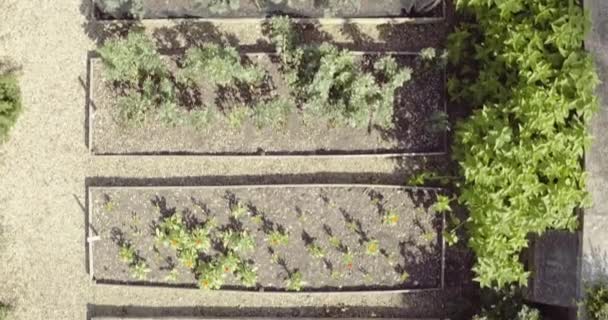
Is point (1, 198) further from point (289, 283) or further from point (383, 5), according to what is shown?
point (383, 5)

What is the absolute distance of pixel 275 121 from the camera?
257 inches

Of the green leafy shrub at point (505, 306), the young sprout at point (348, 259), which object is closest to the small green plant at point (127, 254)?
the young sprout at point (348, 259)

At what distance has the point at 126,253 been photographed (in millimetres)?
6594

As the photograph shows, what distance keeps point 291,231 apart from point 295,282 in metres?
0.47

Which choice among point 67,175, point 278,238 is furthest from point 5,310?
point 278,238

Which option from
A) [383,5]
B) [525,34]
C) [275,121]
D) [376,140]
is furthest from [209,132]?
[525,34]

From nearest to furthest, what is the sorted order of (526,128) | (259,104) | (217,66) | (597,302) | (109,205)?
(526,128)
(597,302)
(217,66)
(259,104)
(109,205)

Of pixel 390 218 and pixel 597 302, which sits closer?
pixel 597 302

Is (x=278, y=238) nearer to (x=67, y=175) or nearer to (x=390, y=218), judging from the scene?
(x=390, y=218)

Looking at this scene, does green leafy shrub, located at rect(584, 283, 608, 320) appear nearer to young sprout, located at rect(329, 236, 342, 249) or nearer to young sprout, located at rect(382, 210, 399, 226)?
young sprout, located at rect(382, 210, 399, 226)

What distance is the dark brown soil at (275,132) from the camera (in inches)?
258

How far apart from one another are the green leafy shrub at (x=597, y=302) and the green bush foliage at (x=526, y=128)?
59cm

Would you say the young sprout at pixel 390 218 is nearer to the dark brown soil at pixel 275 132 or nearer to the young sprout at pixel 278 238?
the dark brown soil at pixel 275 132

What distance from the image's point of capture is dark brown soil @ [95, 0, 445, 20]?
6.46 metres
